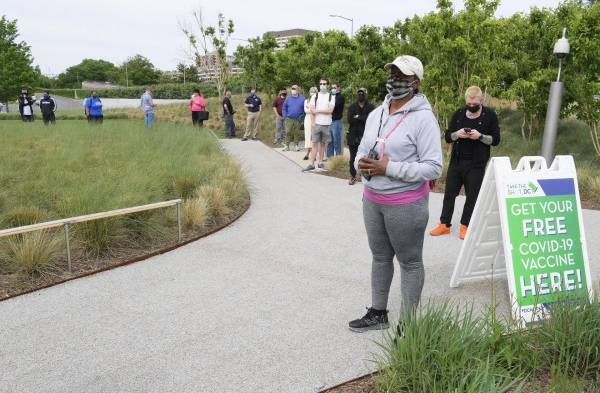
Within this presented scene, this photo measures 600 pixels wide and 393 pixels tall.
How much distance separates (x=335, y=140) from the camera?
509 inches

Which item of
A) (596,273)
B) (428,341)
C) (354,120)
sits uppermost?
(354,120)

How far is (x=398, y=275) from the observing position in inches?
194

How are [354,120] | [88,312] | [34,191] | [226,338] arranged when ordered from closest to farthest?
[226,338], [88,312], [34,191], [354,120]

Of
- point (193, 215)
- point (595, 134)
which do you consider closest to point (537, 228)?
point (193, 215)

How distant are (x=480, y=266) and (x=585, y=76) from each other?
1054 centimetres

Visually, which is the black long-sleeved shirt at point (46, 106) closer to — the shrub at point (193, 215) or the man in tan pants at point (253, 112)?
the man in tan pants at point (253, 112)

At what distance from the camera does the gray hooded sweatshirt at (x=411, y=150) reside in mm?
3182

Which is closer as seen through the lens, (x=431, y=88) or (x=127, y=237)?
(x=127, y=237)

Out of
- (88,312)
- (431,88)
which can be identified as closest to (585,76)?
(431,88)

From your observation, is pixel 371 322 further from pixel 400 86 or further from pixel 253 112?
pixel 253 112

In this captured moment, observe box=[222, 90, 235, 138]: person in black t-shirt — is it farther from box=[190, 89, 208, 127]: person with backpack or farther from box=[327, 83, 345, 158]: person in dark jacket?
box=[327, 83, 345, 158]: person in dark jacket

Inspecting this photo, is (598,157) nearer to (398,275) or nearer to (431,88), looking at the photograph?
(431,88)

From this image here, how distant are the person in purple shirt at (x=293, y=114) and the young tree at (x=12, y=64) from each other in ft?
109

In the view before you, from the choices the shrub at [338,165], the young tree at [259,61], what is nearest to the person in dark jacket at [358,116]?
the shrub at [338,165]
